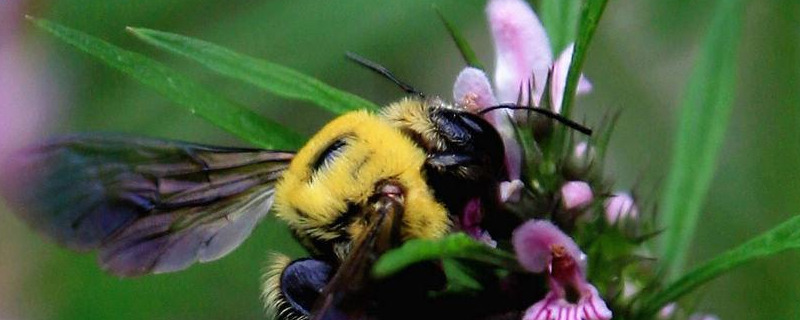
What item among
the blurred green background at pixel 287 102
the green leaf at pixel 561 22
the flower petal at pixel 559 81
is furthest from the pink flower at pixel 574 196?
the blurred green background at pixel 287 102

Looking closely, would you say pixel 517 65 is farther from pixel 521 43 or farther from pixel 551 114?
pixel 551 114

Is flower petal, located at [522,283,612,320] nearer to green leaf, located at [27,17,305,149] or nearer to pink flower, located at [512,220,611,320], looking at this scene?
pink flower, located at [512,220,611,320]

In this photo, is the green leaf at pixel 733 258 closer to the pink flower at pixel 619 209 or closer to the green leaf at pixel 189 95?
the pink flower at pixel 619 209

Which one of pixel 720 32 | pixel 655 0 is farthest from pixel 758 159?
pixel 720 32

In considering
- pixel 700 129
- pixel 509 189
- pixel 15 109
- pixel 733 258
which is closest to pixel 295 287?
pixel 509 189

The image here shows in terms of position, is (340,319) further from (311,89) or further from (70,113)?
(70,113)

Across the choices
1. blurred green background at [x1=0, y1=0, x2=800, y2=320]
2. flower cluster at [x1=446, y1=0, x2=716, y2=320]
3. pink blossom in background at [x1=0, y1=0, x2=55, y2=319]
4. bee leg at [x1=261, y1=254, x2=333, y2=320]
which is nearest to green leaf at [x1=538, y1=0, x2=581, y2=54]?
flower cluster at [x1=446, y1=0, x2=716, y2=320]
